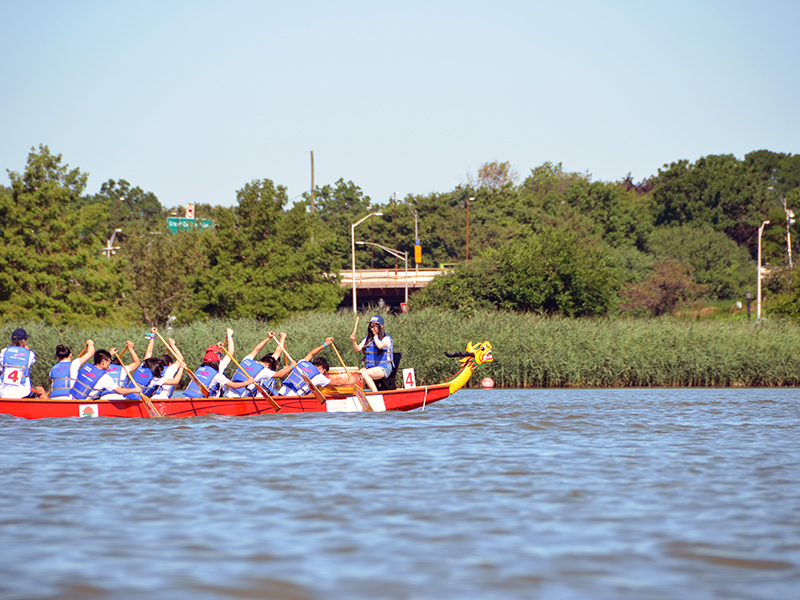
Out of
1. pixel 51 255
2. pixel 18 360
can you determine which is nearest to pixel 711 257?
pixel 51 255

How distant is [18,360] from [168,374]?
2828 millimetres

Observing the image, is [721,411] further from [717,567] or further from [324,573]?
[324,573]

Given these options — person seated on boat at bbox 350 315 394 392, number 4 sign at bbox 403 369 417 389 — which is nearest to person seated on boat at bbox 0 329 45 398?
person seated on boat at bbox 350 315 394 392

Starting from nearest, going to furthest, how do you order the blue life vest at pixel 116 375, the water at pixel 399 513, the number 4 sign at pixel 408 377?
the water at pixel 399 513 < the blue life vest at pixel 116 375 < the number 4 sign at pixel 408 377

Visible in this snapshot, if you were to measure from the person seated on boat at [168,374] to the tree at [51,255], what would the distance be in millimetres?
22988

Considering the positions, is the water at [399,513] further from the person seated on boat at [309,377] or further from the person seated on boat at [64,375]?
the person seated on boat at [309,377]

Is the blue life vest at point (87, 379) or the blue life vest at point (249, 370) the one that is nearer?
the blue life vest at point (87, 379)

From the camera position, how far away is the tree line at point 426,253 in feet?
135

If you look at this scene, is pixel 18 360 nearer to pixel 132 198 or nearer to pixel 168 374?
pixel 168 374

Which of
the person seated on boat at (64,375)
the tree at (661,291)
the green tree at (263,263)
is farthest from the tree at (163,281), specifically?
the person seated on boat at (64,375)

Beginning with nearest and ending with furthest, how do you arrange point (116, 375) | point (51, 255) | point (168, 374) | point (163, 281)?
1. point (116, 375)
2. point (168, 374)
3. point (51, 255)
4. point (163, 281)

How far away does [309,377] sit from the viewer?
1794cm

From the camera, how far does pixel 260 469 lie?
11.2 m

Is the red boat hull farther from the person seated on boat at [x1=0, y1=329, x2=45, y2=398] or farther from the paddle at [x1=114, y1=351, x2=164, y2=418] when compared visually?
the person seated on boat at [x1=0, y1=329, x2=45, y2=398]
